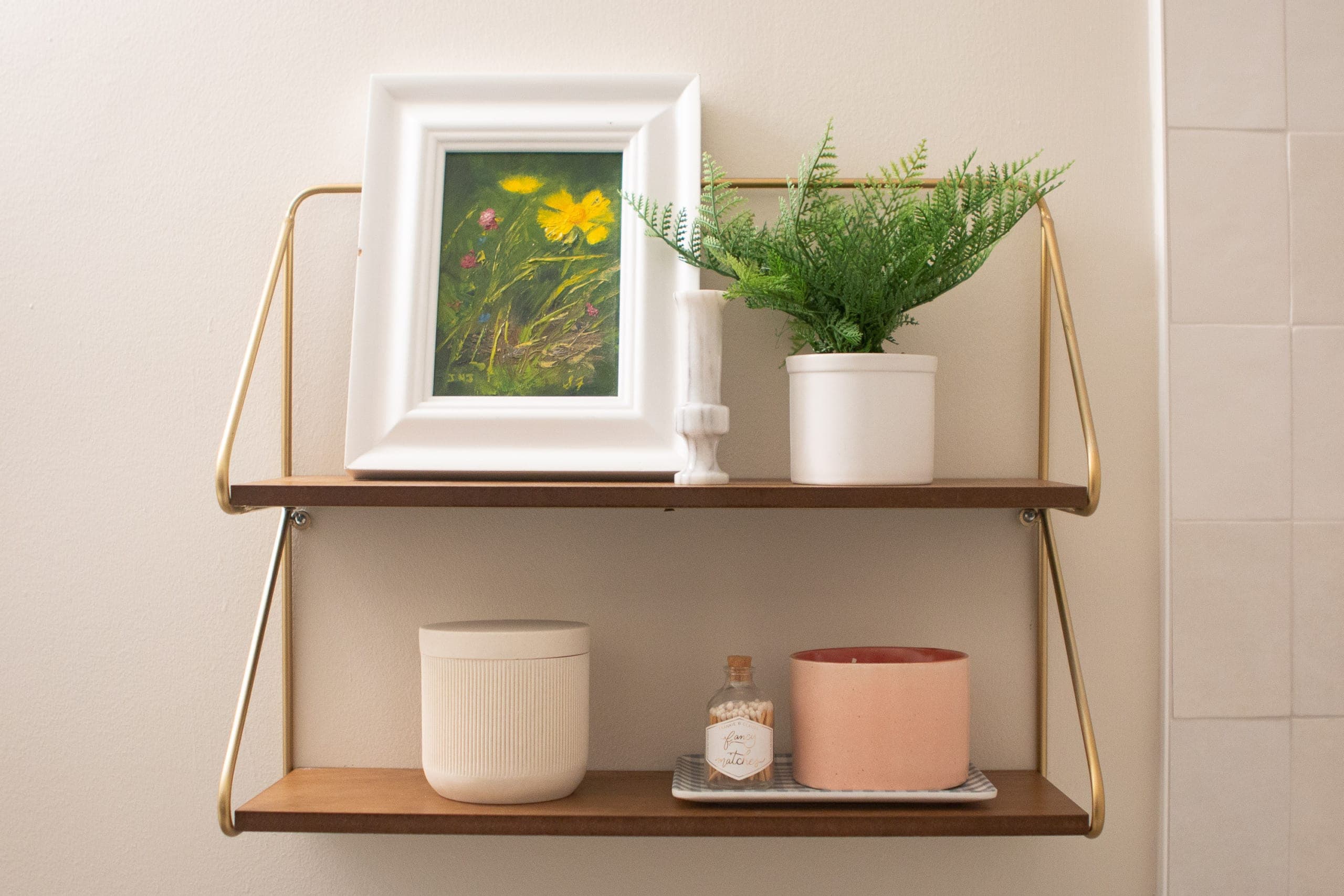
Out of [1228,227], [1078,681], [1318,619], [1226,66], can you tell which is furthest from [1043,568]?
[1226,66]

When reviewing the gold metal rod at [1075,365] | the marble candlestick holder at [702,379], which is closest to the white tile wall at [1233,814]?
the gold metal rod at [1075,365]

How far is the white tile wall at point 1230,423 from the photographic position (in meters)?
0.82

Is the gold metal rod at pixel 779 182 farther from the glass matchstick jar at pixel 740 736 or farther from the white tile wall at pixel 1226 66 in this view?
the glass matchstick jar at pixel 740 736

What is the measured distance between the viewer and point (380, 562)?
86cm

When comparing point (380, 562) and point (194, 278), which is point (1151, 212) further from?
point (194, 278)

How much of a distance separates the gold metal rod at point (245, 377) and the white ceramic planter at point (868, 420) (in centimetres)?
42

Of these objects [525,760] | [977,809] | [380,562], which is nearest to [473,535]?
[380,562]

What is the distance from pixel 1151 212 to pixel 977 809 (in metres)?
0.53

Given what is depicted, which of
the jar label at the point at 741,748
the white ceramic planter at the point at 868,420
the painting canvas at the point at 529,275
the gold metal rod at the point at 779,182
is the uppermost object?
the gold metal rod at the point at 779,182

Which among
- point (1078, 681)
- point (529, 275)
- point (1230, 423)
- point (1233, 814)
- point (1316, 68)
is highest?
point (1316, 68)

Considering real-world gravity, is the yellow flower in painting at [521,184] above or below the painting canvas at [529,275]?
above

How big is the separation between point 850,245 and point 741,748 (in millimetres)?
387

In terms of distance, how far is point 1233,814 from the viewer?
2.67 ft

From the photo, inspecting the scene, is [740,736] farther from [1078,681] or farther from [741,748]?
[1078,681]
